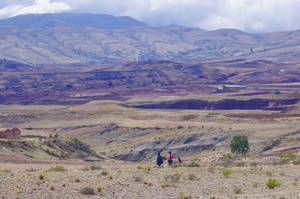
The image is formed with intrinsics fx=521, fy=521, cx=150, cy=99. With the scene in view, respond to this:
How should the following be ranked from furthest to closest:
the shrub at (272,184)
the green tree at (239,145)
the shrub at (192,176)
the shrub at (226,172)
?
the green tree at (239,145) < the shrub at (226,172) < the shrub at (192,176) < the shrub at (272,184)

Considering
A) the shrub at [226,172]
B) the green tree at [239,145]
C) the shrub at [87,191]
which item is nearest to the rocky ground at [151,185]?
the shrub at [87,191]

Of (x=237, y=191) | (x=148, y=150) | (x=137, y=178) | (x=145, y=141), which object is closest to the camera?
(x=237, y=191)

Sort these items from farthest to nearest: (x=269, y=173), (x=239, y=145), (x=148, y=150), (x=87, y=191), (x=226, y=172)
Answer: (x=148, y=150) → (x=239, y=145) → (x=269, y=173) → (x=226, y=172) → (x=87, y=191)

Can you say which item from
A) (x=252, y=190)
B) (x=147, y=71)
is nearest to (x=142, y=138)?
(x=252, y=190)

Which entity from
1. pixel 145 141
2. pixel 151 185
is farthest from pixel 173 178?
pixel 145 141

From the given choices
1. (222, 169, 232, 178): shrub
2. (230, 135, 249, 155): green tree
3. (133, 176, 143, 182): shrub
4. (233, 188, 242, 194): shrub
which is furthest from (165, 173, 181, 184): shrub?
(230, 135, 249, 155): green tree

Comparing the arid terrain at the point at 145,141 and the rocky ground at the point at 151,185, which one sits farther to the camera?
the arid terrain at the point at 145,141

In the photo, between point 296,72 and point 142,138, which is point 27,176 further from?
point 296,72

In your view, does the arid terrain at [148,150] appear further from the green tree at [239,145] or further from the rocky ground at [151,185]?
the green tree at [239,145]

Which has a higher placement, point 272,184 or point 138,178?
point 138,178

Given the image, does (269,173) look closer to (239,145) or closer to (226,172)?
(226,172)

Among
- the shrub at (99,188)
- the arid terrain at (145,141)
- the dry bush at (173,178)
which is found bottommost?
the arid terrain at (145,141)

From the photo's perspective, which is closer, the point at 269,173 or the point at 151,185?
the point at 151,185

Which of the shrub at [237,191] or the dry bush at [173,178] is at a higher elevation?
the dry bush at [173,178]
